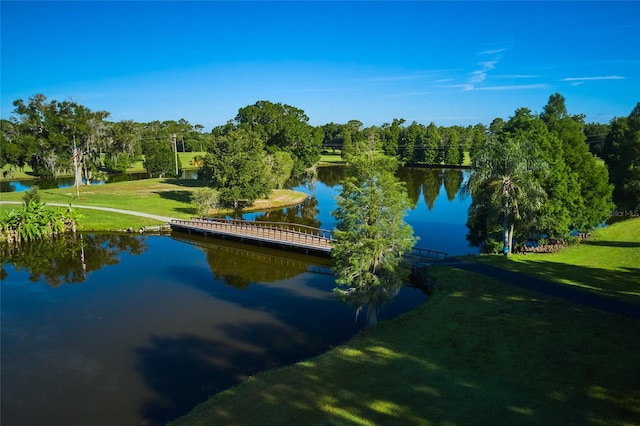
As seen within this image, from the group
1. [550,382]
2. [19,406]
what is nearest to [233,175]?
[19,406]

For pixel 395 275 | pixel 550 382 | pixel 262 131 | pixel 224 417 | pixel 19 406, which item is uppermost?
pixel 262 131

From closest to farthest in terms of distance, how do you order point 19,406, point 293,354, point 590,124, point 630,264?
point 19,406 → point 293,354 → point 630,264 → point 590,124

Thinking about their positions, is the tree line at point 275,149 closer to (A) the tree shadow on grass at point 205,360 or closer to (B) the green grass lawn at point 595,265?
(B) the green grass lawn at point 595,265

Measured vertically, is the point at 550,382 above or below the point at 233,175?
below

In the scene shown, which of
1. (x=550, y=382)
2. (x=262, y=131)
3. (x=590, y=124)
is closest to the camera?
(x=550, y=382)

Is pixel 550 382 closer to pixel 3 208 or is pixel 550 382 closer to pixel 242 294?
pixel 242 294

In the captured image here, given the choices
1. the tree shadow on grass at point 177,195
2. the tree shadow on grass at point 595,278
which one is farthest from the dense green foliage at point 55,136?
the tree shadow on grass at point 595,278

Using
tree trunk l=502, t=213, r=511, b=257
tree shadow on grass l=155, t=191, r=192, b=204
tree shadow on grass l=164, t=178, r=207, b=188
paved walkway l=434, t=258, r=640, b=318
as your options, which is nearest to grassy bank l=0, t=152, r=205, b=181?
tree shadow on grass l=164, t=178, r=207, b=188
